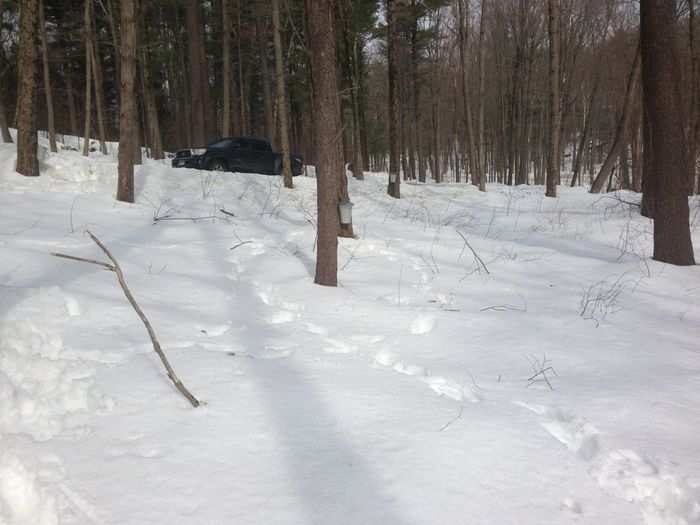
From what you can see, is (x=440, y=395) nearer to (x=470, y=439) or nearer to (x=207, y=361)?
(x=470, y=439)

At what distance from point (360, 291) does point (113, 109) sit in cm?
3444

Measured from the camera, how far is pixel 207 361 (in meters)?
3.12

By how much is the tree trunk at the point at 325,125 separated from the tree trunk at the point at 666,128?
4.29 metres

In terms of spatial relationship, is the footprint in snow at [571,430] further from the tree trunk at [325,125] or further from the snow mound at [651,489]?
the tree trunk at [325,125]

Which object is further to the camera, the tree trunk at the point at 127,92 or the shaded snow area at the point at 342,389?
the tree trunk at the point at 127,92

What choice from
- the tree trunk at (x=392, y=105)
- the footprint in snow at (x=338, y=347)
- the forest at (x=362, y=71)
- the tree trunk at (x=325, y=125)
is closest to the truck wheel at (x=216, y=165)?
the forest at (x=362, y=71)

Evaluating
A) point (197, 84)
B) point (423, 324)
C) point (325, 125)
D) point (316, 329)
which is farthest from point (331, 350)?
point (197, 84)

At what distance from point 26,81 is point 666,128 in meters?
10.8

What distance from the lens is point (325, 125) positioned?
4609 millimetres

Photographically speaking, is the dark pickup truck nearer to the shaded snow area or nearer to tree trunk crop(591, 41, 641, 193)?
the shaded snow area

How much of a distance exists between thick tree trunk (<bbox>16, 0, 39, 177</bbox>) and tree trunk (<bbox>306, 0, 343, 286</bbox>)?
7.27m

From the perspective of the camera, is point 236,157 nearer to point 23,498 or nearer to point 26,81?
point 26,81

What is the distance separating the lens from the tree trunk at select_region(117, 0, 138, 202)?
803 centimetres

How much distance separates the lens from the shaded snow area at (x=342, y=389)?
194 cm
